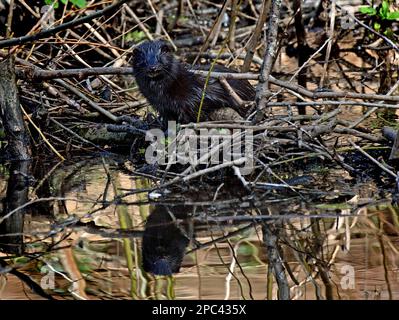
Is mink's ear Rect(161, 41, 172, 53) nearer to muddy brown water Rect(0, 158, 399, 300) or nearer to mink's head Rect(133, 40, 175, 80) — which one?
mink's head Rect(133, 40, 175, 80)

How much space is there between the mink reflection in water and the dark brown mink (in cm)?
142

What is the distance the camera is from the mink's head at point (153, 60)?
5656 mm

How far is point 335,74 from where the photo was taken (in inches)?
357

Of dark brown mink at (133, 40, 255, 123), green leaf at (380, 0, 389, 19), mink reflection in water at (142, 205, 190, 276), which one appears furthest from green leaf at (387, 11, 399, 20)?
mink reflection in water at (142, 205, 190, 276)

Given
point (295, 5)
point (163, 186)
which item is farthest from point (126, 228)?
point (295, 5)

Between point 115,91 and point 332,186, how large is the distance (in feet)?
7.85

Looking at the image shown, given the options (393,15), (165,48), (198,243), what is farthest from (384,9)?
(198,243)

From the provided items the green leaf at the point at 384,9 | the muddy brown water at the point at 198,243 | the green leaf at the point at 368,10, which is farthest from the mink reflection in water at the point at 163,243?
the green leaf at the point at 384,9

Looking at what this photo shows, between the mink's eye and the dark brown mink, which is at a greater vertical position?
the mink's eye

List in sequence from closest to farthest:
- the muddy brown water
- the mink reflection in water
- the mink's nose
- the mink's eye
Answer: the muddy brown water < the mink reflection in water < the mink's nose < the mink's eye

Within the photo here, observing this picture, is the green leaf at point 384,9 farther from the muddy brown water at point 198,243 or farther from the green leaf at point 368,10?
the muddy brown water at point 198,243

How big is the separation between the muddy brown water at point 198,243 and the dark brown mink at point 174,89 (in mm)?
880

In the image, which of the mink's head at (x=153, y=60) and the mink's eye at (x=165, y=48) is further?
the mink's eye at (x=165, y=48)

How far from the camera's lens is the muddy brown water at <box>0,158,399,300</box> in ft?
11.3
